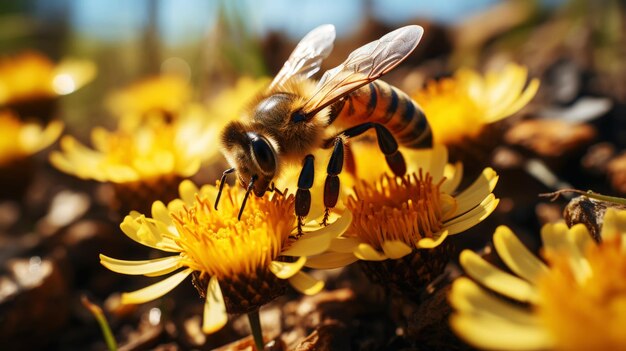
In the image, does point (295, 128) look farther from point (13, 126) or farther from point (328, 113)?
point (13, 126)

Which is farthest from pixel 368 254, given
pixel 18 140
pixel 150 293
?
pixel 18 140

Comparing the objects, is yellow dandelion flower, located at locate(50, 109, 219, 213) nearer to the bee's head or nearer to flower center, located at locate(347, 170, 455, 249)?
the bee's head

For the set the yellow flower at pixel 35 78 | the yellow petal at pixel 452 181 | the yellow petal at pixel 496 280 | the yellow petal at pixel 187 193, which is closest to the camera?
the yellow petal at pixel 496 280

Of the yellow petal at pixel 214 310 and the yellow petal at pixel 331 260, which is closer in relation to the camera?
the yellow petal at pixel 214 310

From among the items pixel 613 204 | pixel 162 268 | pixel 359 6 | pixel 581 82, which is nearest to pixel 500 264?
pixel 613 204

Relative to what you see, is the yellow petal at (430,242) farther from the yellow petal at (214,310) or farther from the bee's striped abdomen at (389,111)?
the bee's striped abdomen at (389,111)

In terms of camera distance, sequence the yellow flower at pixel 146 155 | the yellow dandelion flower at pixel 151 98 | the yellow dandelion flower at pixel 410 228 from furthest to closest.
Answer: the yellow dandelion flower at pixel 151 98, the yellow flower at pixel 146 155, the yellow dandelion flower at pixel 410 228

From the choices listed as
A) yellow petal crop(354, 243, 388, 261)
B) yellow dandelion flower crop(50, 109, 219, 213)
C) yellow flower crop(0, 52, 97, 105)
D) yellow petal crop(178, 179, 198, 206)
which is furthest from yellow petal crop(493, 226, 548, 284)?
yellow flower crop(0, 52, 97, 105)

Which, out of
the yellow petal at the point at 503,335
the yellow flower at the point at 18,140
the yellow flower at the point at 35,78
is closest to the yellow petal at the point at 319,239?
the yellow petal at the point at 503,335
